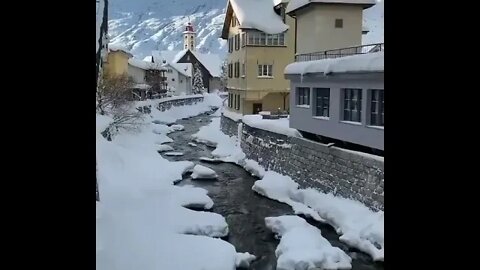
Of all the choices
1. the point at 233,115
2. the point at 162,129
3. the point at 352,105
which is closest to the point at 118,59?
the point at 162,129

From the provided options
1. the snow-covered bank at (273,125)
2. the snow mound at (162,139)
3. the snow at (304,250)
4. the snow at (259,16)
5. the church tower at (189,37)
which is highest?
the church tower at (189,37)

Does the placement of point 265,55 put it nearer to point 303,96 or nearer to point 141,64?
point 303,96

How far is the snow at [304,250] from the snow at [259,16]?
8.82 metres

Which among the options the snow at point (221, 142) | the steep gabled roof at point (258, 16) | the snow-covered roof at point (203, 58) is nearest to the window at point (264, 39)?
the steep gabled roof at point (258, 16)

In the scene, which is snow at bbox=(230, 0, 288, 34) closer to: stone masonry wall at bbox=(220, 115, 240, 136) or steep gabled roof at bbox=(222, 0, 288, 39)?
steep gabled roof at bbox=(222, 0, 288, 39)

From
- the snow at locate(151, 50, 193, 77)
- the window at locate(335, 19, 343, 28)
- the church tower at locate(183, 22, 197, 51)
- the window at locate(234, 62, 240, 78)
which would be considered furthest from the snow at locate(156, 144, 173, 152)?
the church tower at locate(183, 22, 197, 51)

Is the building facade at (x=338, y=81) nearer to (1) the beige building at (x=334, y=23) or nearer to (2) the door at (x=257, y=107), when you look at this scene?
(1) the beige building at (x=334, y=23)

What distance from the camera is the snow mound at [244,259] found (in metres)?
6.29

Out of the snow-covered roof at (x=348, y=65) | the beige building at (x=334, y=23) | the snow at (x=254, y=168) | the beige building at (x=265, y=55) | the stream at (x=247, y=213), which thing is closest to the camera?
the stream at (x=247, y=213)

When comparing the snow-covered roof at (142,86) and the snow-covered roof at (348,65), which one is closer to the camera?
the snow-covered roof at (348,65)

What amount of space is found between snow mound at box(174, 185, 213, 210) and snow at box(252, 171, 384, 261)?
46.2 inches

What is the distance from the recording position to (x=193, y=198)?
9.28 meters

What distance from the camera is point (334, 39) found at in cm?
1255
